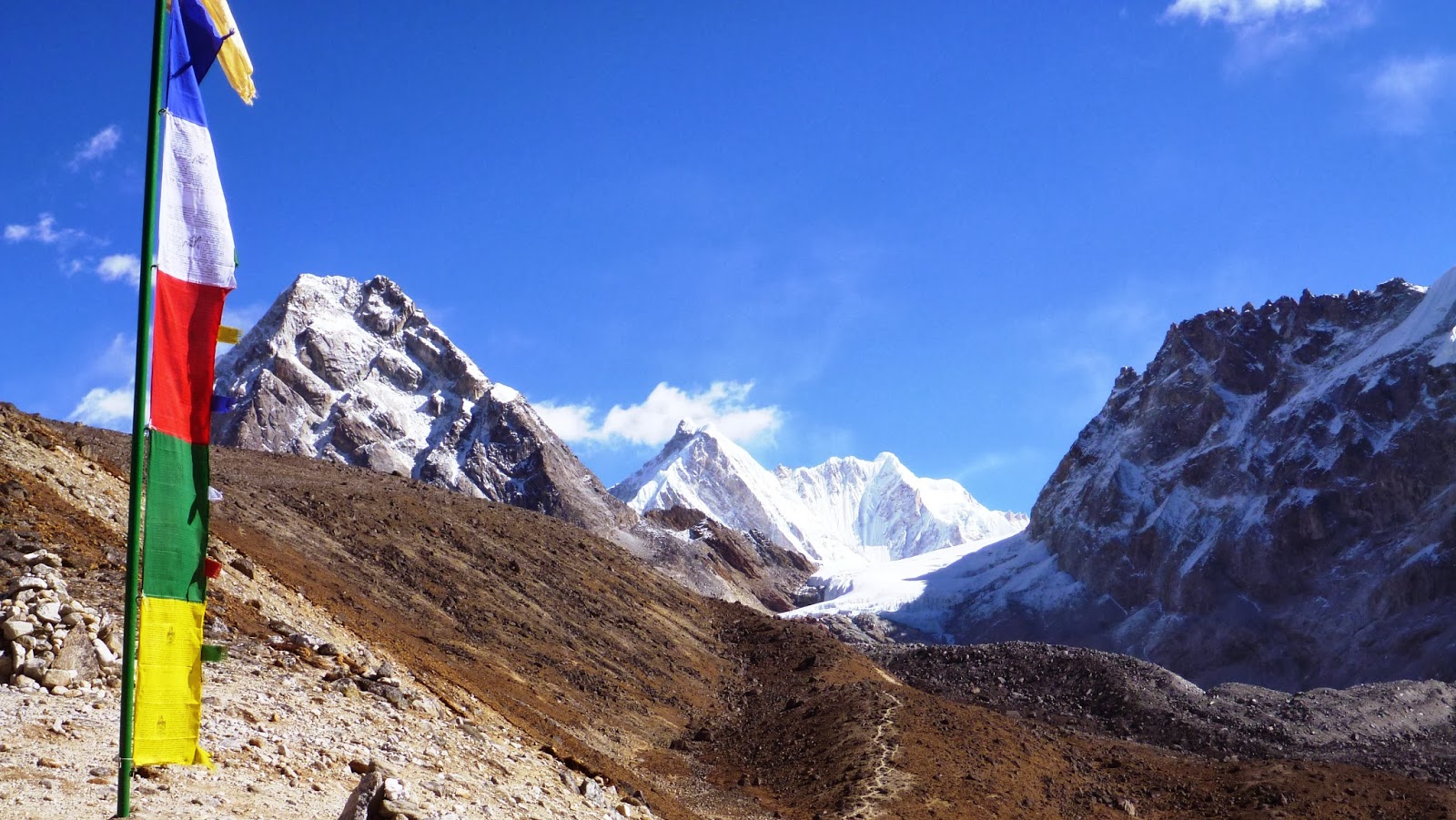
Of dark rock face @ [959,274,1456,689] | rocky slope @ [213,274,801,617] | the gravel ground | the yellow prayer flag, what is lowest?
the gravel ground

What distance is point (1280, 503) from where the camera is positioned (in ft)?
362

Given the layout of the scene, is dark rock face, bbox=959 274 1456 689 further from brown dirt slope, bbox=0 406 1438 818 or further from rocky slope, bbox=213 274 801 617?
brown dirt slope, bbox=0 406 1438 818

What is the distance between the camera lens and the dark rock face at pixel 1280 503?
93125 millimetres

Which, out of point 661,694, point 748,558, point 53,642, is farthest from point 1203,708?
point 748,558

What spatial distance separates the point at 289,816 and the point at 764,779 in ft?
62.9

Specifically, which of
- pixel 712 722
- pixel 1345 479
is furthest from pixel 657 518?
pixel 712 722

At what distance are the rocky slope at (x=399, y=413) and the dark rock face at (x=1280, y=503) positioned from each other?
126 feet

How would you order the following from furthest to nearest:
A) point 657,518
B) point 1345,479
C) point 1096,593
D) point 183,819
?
point 657,518 → point 1096,593 → point 1345,479 → point 183,819

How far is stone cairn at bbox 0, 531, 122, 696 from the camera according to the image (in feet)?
42.5

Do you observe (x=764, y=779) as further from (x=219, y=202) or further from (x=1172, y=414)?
(x=1172, y=414)

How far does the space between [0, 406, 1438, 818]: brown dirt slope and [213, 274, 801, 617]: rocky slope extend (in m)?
56.7

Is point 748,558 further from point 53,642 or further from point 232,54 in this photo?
point 232,54

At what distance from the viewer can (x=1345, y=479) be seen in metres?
106

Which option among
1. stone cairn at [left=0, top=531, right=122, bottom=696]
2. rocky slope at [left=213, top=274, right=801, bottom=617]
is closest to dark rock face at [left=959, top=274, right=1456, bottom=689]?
rocky slope at [left=213, top=274, right=801, bottom=617]
